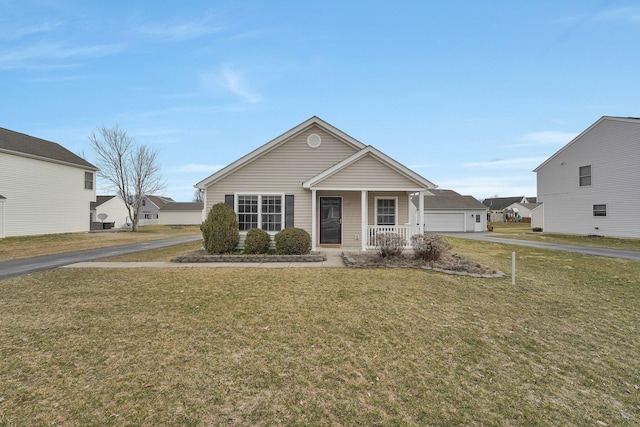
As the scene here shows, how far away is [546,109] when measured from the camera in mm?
16984

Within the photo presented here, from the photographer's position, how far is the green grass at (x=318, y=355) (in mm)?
2877

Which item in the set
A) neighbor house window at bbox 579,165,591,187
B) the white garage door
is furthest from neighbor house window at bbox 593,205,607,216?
the white garage door

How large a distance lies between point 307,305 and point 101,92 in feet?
62.8

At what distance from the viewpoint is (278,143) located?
43.9 ft

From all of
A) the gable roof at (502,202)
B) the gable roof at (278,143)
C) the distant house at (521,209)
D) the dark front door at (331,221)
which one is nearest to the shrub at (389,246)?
the dark front door at (331,221)

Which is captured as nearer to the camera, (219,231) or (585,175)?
(219,231)

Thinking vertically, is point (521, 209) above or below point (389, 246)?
above

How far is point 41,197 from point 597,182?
4323 cm

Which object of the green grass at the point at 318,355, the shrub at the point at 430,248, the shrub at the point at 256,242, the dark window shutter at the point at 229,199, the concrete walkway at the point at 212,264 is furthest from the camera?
the dark window shutter at the point at 229,199

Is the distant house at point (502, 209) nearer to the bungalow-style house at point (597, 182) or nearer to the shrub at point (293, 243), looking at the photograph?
the bungalow-style house at point (597, 182)

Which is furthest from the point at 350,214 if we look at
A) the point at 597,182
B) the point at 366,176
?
the point at 597,182

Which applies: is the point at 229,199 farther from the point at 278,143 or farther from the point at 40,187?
the point at 40,187

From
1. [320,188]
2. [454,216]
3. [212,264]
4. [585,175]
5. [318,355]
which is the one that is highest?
[585,175]

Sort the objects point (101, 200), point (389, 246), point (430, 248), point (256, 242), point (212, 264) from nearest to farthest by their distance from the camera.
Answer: point (430, 248), point (212, 264), point (389, 246), point (256, 242), point (101, 200)
